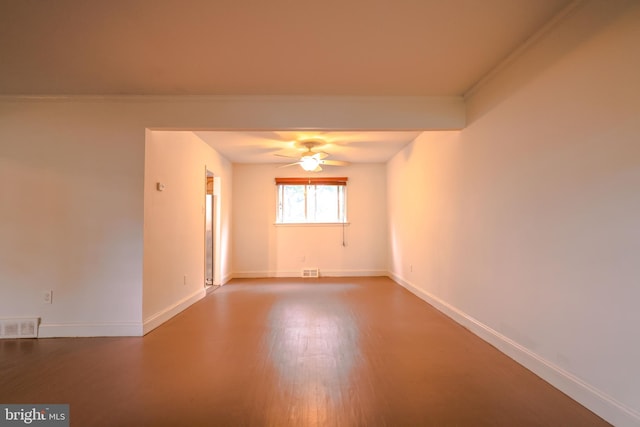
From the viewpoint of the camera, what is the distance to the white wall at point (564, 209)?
167 centimetres

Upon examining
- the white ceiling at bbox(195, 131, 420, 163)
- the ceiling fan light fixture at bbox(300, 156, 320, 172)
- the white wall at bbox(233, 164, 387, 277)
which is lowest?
the white wall at bbox(233, 164, 387, 277)

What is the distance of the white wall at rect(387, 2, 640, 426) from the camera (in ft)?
5.47

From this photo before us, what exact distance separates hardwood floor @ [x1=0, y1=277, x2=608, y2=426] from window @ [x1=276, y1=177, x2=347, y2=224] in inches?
137

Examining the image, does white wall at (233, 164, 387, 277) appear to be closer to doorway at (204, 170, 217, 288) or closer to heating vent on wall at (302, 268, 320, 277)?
heating vent on wall at (302, 268, 320, 277)

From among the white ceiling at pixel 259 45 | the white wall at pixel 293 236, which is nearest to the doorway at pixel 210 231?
the white wall at pixel 293 236

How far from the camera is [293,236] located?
7.00 metres

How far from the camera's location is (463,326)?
344 centimetres

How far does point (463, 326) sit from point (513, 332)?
2.88 feet

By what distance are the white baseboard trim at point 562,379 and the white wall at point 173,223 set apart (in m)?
3.30

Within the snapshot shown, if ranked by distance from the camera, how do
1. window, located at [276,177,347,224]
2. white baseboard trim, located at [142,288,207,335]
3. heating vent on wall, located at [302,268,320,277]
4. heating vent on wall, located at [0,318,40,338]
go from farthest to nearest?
window, located at [276,177,347,224], heating vent on wall, located at [302,268,320,277], white baseboard trim, located at [142,288,207,335], heating vent on wall, located at [0,318,40,338]

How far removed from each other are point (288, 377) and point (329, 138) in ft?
11.0

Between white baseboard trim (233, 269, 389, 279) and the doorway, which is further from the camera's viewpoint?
white baseboard trim (233, 269, 389, 279)

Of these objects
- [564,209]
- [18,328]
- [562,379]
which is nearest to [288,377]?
[562,379]

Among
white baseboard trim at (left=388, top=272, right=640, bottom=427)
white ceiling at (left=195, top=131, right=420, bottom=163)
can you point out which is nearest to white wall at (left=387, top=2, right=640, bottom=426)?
white baseboard trim at (left=388, top=272, right=640, bottom=427)
